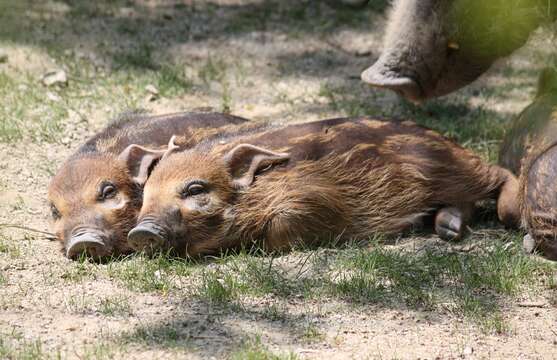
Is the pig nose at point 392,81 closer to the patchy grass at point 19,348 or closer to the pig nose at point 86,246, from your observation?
the pig nose at point 86,246

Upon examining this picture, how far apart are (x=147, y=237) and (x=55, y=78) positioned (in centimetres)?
286

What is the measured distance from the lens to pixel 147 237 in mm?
4930

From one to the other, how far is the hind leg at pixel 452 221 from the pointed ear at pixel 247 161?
88cm

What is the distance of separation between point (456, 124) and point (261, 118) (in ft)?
4.47

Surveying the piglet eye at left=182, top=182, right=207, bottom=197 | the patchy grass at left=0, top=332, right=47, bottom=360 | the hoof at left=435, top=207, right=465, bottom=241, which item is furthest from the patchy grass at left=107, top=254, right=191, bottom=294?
the hoof at left=435, top=207, right=465, bottom=241

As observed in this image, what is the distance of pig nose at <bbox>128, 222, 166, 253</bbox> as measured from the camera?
492 cm

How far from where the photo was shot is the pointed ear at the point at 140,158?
5.41 m

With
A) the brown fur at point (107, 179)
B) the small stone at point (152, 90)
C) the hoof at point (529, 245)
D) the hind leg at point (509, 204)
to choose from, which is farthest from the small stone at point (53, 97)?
the hoof at point (529, 245)

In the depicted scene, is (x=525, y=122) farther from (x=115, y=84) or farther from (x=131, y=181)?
(x=115, y=84)

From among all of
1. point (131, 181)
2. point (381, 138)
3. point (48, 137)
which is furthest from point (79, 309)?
point (48, 137)

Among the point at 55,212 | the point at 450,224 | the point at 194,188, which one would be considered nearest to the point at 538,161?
the point at 450,224

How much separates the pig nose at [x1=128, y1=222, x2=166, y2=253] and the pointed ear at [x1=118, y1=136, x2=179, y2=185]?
0.50 m

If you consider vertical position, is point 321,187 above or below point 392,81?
below

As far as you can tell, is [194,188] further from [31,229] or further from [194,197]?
[31,229]
